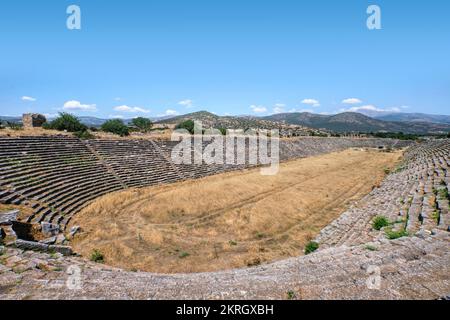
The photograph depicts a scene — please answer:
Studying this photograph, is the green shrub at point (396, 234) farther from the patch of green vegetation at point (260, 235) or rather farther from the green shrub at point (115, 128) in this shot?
the green shrub at point (115, 128)

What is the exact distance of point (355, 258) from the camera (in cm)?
759

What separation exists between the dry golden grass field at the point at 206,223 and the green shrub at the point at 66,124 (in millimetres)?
19702

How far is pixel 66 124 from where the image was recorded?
35.8 metres

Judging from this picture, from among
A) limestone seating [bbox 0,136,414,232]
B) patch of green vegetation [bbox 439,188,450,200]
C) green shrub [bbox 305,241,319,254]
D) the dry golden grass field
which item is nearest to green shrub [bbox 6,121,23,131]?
limestone seating [bbox 0,136,414,232]

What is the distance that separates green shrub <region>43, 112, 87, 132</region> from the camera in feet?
117

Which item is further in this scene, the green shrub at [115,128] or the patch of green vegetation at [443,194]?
the green shrub at [115,128]

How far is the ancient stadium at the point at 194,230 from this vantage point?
239 inches

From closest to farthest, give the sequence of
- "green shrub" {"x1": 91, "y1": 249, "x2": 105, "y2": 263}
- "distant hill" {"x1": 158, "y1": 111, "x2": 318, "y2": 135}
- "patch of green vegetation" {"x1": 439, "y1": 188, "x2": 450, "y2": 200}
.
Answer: "green shrub" {"x1": 91, "y1": 249, "x2": 105, "y2": 263} < "patch of green vegetation" {"x1": 439, "y1": 188, "x2": 450, "y2": 200} < "distant hill" {"x1": 158, "y1": 111, "x2": 318, "y2": 135}

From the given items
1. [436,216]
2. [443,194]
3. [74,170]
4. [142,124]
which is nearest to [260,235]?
[436,216]

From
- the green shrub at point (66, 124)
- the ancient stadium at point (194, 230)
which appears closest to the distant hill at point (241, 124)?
the green shrub at point (66, 124)

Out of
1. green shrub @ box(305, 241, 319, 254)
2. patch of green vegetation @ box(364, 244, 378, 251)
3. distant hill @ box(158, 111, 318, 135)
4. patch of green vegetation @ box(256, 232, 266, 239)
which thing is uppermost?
distant hill @ box(158, 111, 318, 135)

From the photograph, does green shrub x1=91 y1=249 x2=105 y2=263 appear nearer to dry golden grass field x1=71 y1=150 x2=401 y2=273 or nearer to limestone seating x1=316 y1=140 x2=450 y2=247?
dry golden grass field x1=71 y1=150 x2=401 y2=273

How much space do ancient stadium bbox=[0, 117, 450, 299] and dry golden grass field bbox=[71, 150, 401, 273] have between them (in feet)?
0.28
